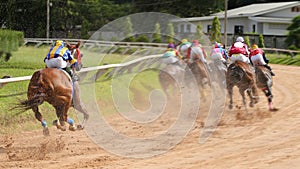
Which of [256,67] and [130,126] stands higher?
[256,67]

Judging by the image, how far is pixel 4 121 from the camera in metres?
12.0

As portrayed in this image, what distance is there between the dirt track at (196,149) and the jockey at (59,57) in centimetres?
140

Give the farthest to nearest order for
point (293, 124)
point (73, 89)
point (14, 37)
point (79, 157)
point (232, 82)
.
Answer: point (14, 37), point (232, 82), point (293, 124), point (73, 89), point (79, 157)

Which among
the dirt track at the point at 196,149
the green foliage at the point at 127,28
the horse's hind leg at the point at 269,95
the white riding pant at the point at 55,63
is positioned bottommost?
the dirt track at the point at 196,149

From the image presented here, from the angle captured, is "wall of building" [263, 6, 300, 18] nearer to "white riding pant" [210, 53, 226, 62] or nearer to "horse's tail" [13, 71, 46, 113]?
"white riding pant" [210, 53, 226, 62]

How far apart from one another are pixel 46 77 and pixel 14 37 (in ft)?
44.6

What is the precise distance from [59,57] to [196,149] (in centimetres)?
328

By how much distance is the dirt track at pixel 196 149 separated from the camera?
8930 millimetres

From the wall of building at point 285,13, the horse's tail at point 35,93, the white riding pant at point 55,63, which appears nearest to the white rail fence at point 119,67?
the white riding pant at point 55,63

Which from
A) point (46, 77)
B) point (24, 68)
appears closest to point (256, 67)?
point (46, 77)

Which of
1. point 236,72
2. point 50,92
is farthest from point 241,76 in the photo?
point 50,92

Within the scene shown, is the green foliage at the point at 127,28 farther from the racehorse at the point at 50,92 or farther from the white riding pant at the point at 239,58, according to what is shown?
the racehorse at the point at 50,92

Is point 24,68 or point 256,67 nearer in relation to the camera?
point 256,67

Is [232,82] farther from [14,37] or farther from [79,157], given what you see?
[14,37]
